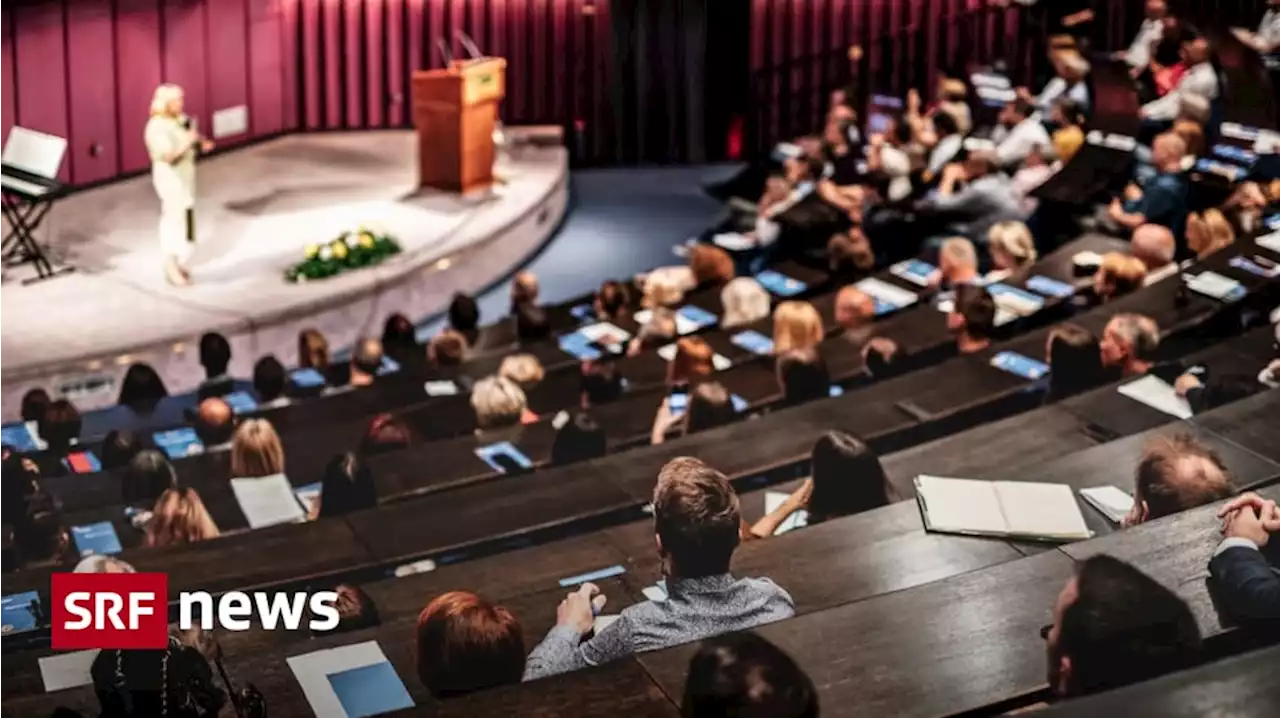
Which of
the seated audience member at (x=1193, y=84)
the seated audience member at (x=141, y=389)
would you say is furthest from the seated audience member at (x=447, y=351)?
the seated audience member at (x=1193, y=84)

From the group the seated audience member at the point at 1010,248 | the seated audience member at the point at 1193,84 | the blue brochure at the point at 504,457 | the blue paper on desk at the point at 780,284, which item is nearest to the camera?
the blue brochure at the point at 504,457

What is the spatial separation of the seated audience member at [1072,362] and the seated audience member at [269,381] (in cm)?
277

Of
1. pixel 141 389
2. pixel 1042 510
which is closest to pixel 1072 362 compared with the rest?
pixel 1042 510

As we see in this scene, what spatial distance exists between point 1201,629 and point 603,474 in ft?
6.10

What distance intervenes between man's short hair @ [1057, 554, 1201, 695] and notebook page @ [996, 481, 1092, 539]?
24.9 inches

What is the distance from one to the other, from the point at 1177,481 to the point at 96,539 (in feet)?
9.40

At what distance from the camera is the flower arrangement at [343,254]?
9.09 m

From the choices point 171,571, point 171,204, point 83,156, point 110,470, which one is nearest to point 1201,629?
point 171,571

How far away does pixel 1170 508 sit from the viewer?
4207 mm

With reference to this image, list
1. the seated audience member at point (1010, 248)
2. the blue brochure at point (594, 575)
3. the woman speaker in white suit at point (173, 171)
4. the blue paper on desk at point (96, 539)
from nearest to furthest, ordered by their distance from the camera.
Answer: the blue brochure at point (594, 575)
the blue paper on desk at point (96, 539)
the seated audience member at point (1010, 248)
the woman speaker in white suit at point (173, 171)

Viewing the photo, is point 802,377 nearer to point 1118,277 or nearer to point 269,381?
point 1118,277

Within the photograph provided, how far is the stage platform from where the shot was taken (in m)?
7.54

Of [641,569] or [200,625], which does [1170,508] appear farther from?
[200,625]

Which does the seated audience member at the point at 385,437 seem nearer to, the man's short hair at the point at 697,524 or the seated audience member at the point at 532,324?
the seated audience member at the point at 532,324
